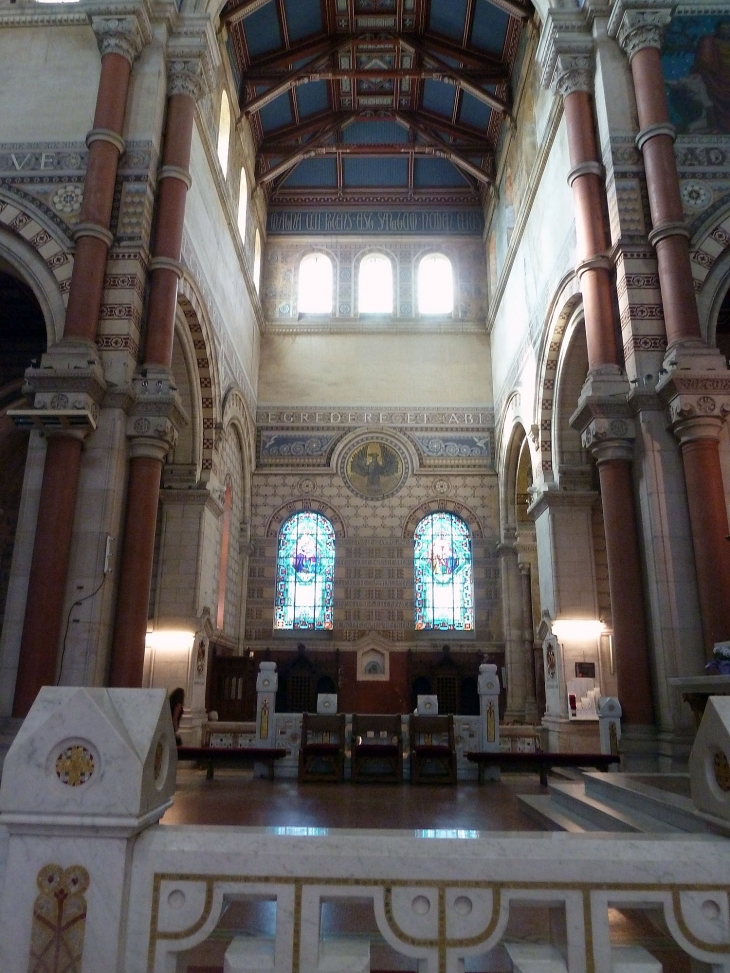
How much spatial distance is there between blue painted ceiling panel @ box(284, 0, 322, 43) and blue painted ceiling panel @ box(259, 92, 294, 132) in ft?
5.38

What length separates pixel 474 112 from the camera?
19.7m

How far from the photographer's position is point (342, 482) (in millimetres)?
19578

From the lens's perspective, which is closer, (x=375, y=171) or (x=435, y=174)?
(x=375, y=171)

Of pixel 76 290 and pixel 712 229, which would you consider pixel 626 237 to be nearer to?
pixel 712 229

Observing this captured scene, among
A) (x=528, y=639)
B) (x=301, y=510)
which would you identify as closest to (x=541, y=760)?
(x=528, y=639)

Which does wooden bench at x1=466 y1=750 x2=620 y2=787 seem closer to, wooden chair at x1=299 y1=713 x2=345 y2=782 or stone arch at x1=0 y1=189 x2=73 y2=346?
wooden chair at x1=299 y1=713 x2=345 y2=782

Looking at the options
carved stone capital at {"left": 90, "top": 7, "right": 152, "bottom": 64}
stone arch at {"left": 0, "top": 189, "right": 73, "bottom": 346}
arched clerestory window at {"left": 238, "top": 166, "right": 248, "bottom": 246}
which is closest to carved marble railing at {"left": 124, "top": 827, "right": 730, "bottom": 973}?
stone arch at {"left": 0, "top": 189, "right": 73, "bottom": 346}

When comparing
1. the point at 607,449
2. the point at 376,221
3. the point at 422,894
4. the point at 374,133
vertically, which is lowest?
the point at 422,894

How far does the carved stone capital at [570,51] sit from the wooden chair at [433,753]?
9.69 m

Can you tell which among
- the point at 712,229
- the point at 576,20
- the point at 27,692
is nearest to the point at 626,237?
the point at 712,229

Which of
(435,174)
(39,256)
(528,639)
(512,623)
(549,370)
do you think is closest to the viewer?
(39,256)

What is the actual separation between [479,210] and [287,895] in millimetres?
21859

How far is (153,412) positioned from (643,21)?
352 inches

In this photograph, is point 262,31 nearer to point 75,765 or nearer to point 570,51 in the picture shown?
point 570,51
